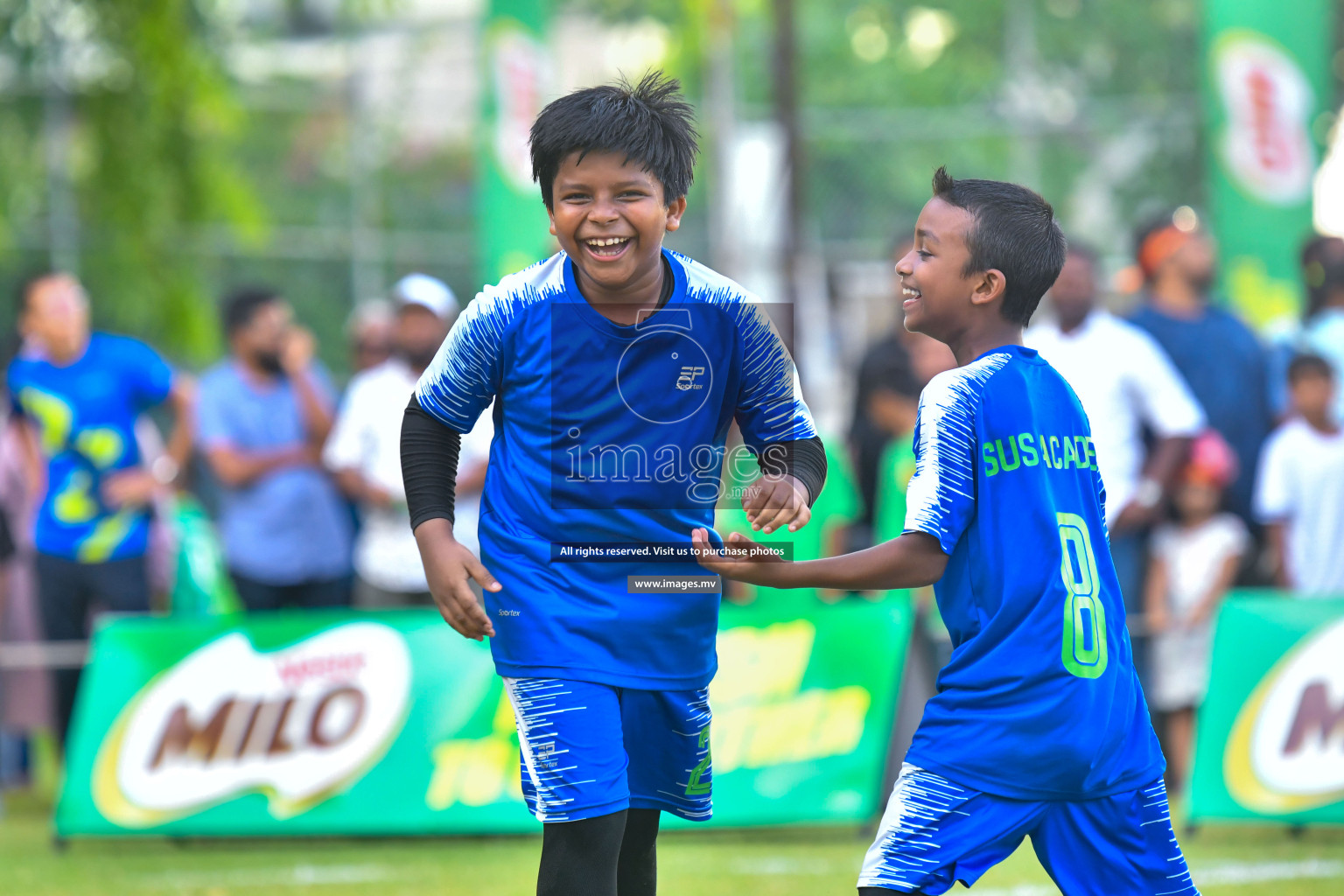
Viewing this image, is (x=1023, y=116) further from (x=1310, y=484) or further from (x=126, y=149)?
(x=1310, y=484)

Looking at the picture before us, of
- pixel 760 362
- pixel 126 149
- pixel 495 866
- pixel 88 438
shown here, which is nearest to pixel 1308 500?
pixel 495 866

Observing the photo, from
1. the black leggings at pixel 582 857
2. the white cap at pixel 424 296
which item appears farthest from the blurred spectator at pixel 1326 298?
the black leggings at pixel 582 857

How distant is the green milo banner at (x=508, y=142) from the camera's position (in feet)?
36.2

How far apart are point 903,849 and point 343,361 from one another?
13582 millimetres

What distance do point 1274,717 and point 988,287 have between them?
4.00m

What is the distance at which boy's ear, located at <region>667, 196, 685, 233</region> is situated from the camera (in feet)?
11.4

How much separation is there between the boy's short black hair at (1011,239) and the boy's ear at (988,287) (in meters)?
0.01

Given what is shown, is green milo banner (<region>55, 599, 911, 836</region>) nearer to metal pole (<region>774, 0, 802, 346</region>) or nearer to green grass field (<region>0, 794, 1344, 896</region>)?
green grass field (<region>0, 794, 1344, 896</region>)

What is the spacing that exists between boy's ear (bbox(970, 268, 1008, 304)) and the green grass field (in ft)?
9.67

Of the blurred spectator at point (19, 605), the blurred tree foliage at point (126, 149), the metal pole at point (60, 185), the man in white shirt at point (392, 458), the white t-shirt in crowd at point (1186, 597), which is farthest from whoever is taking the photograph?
the metal pole at point (60, 185)

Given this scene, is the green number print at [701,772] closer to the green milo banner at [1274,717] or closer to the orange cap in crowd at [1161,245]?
the green milo banner at [1274,717]

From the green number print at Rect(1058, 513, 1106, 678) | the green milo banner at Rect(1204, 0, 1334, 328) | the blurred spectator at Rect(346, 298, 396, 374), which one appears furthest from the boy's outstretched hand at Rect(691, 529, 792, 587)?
the green milo banner at Rect(1204, 0, 1334, 328)

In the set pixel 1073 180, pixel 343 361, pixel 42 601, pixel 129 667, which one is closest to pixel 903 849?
pixel 129 667

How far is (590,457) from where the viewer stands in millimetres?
3447
